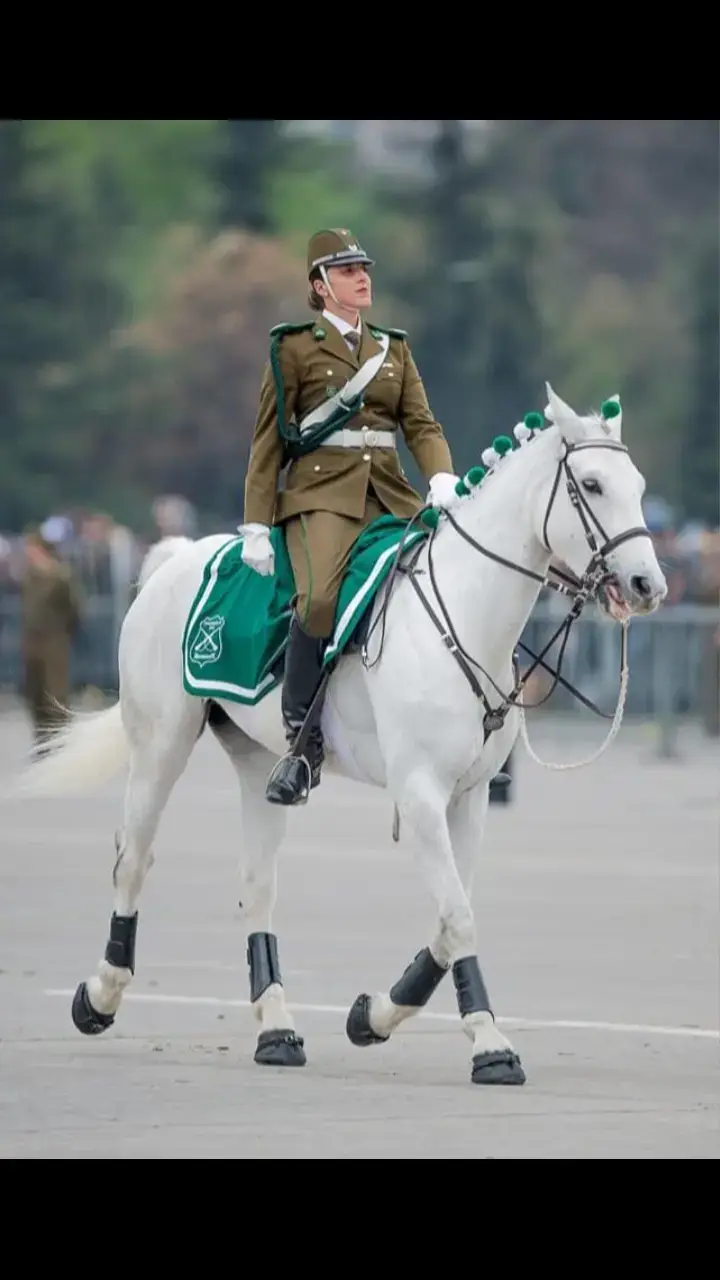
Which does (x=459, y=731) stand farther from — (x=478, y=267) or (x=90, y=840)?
(x=478, y=267)

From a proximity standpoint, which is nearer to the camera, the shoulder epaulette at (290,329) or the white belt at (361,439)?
the shoulder epaulette at (290,329)

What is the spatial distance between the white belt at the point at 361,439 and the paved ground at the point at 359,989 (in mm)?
2186

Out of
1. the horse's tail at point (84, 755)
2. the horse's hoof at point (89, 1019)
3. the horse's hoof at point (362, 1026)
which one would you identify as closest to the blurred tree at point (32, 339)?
A: the horse's tail at point (84, 755)

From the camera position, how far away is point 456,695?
12359mm

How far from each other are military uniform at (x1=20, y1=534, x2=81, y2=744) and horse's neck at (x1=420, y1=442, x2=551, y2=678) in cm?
2005

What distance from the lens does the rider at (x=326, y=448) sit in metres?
12.9

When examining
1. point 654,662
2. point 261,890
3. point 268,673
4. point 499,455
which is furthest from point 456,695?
point 654,662

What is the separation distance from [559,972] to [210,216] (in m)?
81.3

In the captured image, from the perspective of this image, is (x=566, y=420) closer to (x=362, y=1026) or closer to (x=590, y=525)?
(x=590, y=525)

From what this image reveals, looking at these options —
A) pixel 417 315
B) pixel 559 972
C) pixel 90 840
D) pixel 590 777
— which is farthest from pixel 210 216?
pixel 559 972

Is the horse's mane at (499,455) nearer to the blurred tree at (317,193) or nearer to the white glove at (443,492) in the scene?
the white glove at (443,492)

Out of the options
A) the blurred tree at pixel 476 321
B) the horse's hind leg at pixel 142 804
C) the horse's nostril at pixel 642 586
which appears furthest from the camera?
the blurred tree at pixel 476 321
